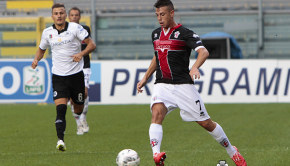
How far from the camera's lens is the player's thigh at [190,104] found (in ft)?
22.5

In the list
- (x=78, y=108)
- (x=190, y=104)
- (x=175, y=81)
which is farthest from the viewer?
(x=78, y=108)

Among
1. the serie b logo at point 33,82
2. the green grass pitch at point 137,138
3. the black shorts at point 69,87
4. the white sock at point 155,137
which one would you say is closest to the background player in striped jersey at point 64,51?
the black shorts at point 69,87

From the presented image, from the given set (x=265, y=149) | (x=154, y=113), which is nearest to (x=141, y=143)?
(x=265, y=149)

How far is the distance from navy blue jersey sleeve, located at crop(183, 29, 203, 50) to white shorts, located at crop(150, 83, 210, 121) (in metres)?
0.44

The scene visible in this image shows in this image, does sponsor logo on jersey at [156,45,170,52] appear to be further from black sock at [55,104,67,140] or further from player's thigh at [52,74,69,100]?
player's thigh at [52,74,69,100]

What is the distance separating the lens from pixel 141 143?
401 inches

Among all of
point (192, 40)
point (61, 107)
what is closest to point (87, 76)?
point (61, 107)

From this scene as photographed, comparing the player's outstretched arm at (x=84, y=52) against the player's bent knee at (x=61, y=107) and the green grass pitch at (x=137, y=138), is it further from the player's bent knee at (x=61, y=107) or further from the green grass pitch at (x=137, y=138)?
the green grass pitch at (x=137, y=138)

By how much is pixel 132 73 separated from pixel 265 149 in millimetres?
11320

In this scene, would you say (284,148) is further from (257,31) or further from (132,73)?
(257,31)

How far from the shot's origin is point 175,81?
7008 mm

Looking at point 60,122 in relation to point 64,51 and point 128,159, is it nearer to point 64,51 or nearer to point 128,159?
point 64,51

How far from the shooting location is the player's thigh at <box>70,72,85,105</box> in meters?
9.89

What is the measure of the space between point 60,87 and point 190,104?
129 inches
